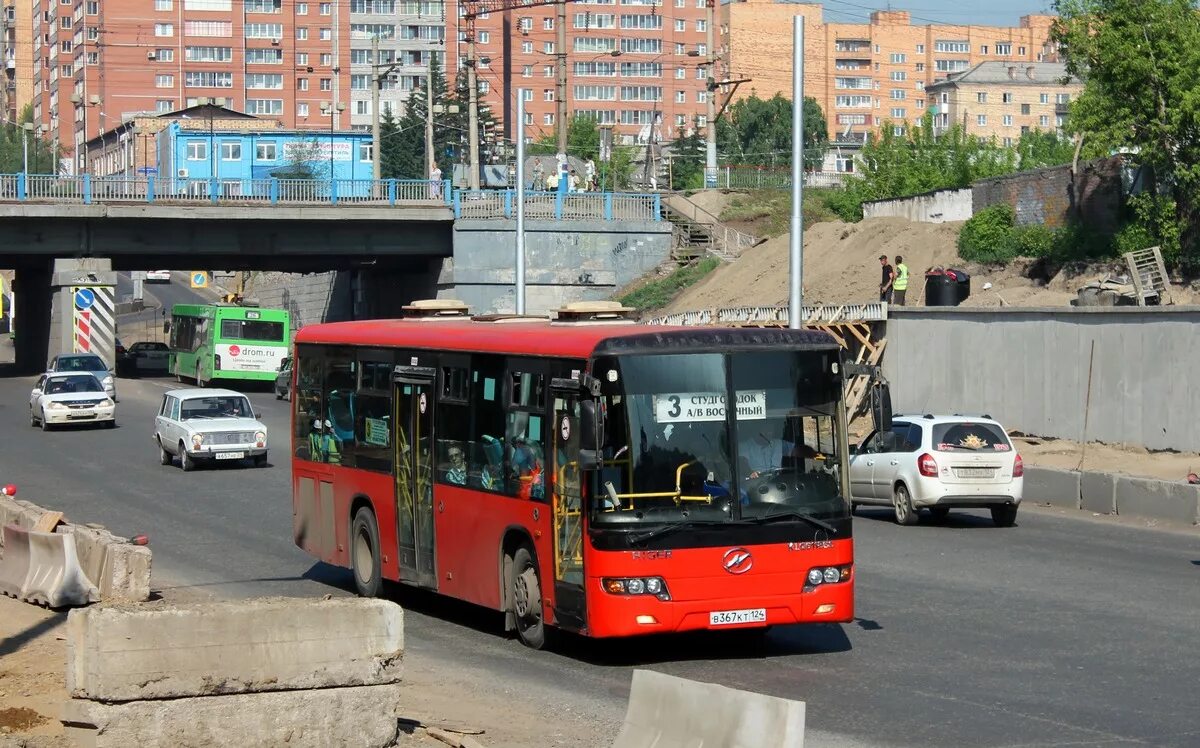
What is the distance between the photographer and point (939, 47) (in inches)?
6796

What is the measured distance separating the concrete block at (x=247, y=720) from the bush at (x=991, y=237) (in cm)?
3685

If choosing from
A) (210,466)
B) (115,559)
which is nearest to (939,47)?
(210,466)

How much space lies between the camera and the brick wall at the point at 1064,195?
40.5 meters

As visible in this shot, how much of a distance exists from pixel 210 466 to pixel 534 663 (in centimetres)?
2183

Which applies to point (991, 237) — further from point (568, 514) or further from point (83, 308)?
point (568, 514)

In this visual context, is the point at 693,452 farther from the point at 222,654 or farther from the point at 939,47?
the point at 939,47

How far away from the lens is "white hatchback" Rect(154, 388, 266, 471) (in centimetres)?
3197

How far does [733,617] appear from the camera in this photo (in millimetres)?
12164

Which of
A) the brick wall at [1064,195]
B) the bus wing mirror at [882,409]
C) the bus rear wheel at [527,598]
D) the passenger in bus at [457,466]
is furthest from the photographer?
the brick wall at [1064,195]

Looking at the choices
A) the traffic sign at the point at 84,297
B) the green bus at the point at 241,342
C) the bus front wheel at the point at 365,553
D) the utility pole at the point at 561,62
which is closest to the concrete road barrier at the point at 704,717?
the bus front wheel at the point at 365,553

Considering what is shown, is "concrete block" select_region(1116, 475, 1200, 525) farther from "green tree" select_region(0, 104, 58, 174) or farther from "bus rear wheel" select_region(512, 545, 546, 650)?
"green tree" select_region(0, 104, 58, 174)

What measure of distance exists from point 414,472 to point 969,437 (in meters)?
11.3

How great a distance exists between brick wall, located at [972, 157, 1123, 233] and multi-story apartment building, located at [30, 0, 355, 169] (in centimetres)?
9789

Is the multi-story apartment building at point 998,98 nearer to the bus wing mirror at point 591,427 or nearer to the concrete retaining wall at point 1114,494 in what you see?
the concrete retaining wall at point 1114,494
